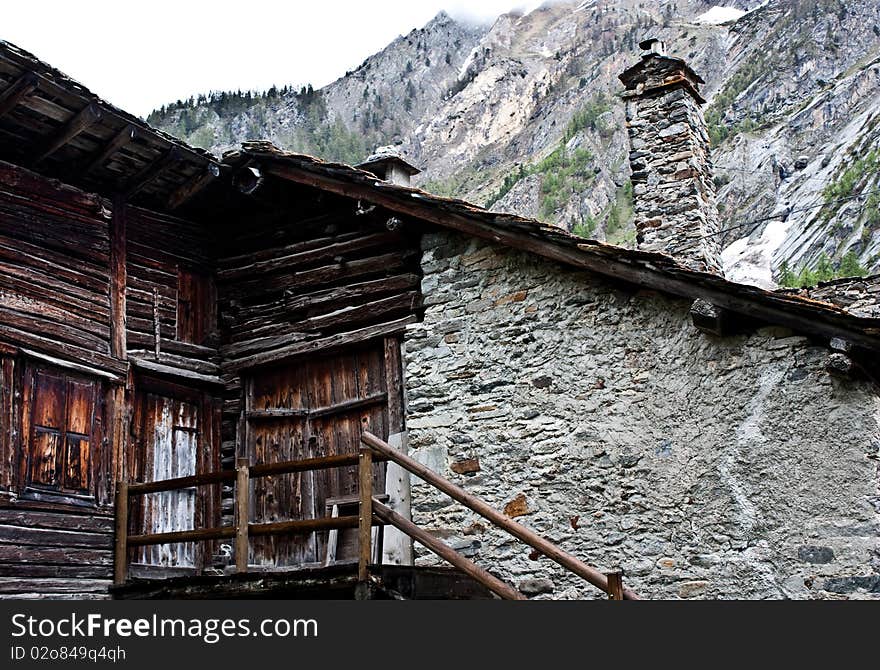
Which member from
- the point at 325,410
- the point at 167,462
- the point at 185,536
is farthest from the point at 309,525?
the point at 167,462

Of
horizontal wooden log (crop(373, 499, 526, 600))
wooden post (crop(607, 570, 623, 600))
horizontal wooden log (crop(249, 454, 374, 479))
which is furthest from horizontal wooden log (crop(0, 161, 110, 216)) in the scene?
wooden post (crop(607, 570, 623, 600))

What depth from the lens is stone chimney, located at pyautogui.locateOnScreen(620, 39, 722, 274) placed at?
9867 millimetres

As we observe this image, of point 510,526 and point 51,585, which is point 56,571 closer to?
point 51,585

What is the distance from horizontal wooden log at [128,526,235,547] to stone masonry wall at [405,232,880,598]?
1.68m

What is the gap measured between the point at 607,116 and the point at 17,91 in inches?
1310

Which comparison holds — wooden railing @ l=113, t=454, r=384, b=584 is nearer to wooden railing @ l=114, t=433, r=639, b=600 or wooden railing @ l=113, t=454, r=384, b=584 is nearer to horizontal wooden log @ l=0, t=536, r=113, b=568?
wooden railing @ l=114, t=433, r=639, b=600

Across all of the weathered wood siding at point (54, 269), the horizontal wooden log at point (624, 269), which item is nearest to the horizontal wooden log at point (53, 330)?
the weathered wood siding at point (54, 269)

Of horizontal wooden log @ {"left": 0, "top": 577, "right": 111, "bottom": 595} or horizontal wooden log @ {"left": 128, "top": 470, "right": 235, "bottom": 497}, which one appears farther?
horizontal wooden log @ {"left": 128, "top": 470, "right": 235, "bottom": 497}

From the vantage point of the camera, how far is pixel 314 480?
8906 mm

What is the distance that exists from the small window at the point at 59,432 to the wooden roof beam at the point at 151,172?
1795 millimetres

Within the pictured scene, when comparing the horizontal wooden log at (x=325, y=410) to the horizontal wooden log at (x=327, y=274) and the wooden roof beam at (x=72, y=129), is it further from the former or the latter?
the wooden roof beam at (x=72, y=129)

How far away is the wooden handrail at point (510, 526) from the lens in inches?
233

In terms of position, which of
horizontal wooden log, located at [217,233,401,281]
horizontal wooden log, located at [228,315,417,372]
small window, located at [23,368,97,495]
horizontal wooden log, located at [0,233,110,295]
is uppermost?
horizontal wooden log, located at [217,233,401,281]

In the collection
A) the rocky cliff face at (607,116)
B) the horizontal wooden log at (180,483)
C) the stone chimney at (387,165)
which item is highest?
the rocky cliff face at (607,116)
